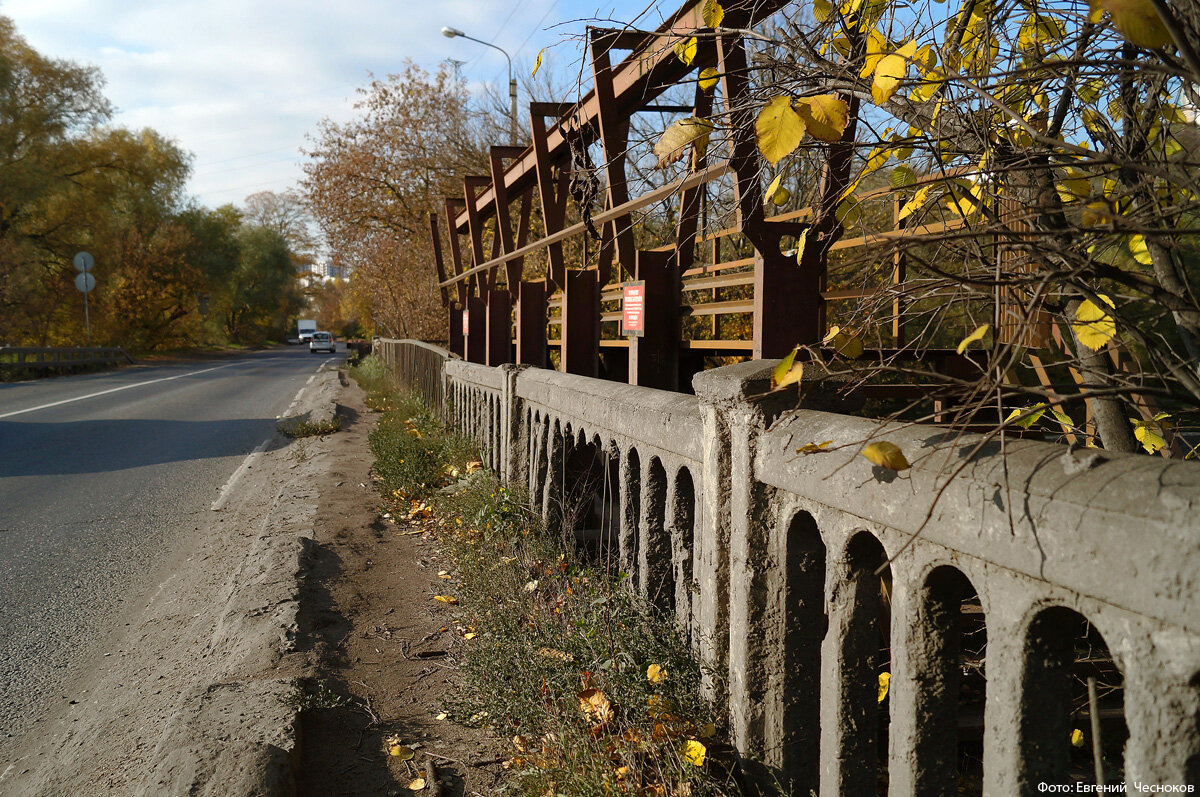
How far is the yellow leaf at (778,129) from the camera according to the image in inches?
67.6

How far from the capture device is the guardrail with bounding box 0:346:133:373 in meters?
25.0

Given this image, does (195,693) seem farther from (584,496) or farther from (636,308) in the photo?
(636,308)

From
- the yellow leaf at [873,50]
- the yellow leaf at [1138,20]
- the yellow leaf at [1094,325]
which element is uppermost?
the yellow leaf at [873,50]

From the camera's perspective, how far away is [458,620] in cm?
462

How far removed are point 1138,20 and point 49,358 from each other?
32221mm

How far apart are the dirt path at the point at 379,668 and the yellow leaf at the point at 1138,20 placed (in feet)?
9.11

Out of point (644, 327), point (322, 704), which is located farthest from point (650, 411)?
point (644, 327)

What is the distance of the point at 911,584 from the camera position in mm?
1878

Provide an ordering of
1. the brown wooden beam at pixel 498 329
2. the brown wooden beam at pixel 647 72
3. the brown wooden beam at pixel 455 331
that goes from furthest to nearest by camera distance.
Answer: the brown wooden beam at pixel 455 331
the brown wooden beam at pixel 498 329
the brown wooden beam at pixel 647 72

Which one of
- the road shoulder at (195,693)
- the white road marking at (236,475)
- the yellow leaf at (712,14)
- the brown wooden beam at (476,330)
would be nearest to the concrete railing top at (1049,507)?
the yellow leaf at (712,14)

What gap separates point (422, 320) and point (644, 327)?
18236 mm

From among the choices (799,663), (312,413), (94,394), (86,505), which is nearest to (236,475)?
(86,505)

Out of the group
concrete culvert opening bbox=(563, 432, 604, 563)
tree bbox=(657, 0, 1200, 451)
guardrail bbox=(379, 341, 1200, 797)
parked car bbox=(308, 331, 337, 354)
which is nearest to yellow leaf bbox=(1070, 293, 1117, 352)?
tree bbox=(657, 0, 1200, 451)

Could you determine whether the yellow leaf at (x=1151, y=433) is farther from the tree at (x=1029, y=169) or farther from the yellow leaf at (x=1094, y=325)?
the yellow leaf at (x=1094, y=325)
